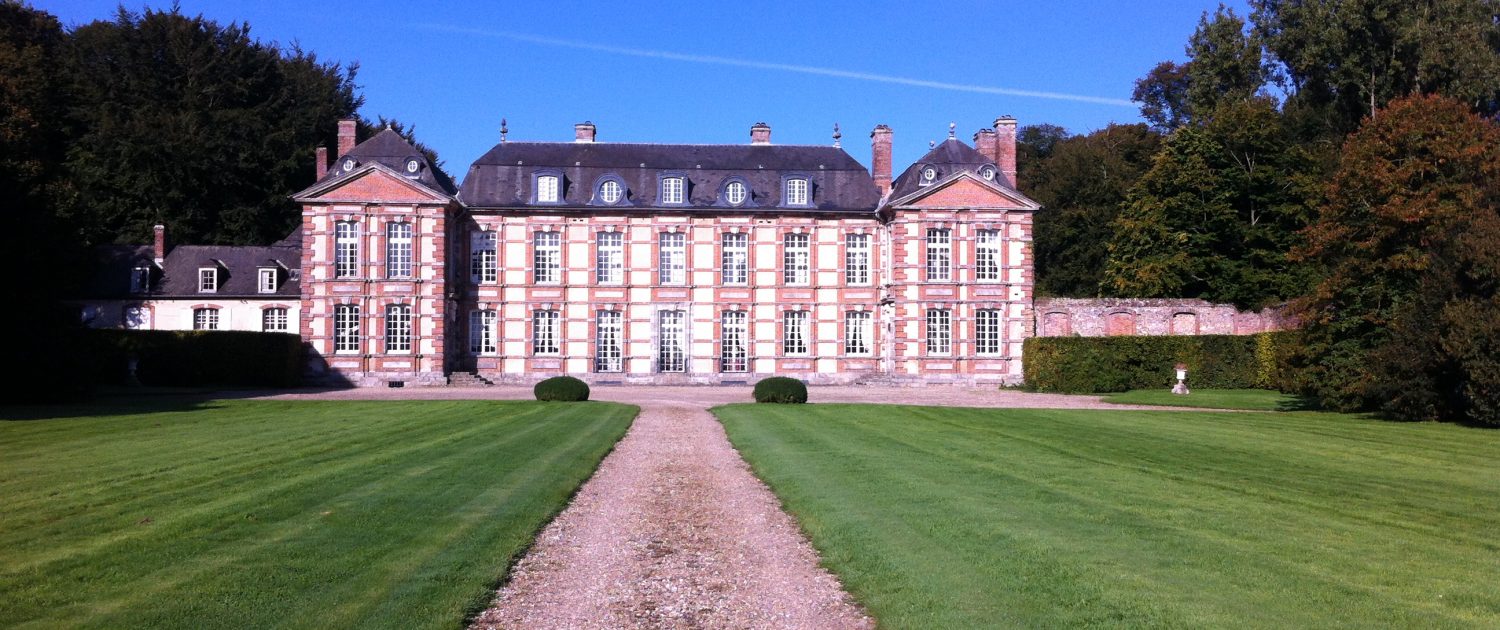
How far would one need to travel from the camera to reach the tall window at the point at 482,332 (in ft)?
128

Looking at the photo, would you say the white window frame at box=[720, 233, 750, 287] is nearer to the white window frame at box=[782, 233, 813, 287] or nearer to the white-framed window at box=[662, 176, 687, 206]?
the white window frame at box=[782, 233, 813, 287]

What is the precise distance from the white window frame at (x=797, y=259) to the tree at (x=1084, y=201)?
1677 centimetres

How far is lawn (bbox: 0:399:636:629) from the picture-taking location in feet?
20.2

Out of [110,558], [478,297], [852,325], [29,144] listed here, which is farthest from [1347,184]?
[29,144]

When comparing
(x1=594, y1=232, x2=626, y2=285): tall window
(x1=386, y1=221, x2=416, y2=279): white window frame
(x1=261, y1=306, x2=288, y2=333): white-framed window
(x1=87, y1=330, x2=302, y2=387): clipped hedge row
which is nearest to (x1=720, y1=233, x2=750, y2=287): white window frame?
(x1=594, y1=232, x2=626, y2=285): tall window

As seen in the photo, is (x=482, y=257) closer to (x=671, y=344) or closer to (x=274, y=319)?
(x=671, y=344)

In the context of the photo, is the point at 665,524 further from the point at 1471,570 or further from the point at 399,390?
the point at 399,390

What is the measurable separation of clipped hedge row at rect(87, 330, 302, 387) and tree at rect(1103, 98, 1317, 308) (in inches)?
1258

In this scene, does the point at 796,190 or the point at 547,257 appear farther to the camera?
the point at 796,190

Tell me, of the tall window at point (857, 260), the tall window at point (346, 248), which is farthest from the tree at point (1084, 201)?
the tall window at point (346, 248)

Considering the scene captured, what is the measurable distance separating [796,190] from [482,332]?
1263 cm

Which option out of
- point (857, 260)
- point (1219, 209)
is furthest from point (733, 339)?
point (1219, 209)

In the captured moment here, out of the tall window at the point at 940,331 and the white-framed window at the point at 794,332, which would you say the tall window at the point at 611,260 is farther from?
the tall window at the point at 940,331

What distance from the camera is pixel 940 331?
1496 inches
